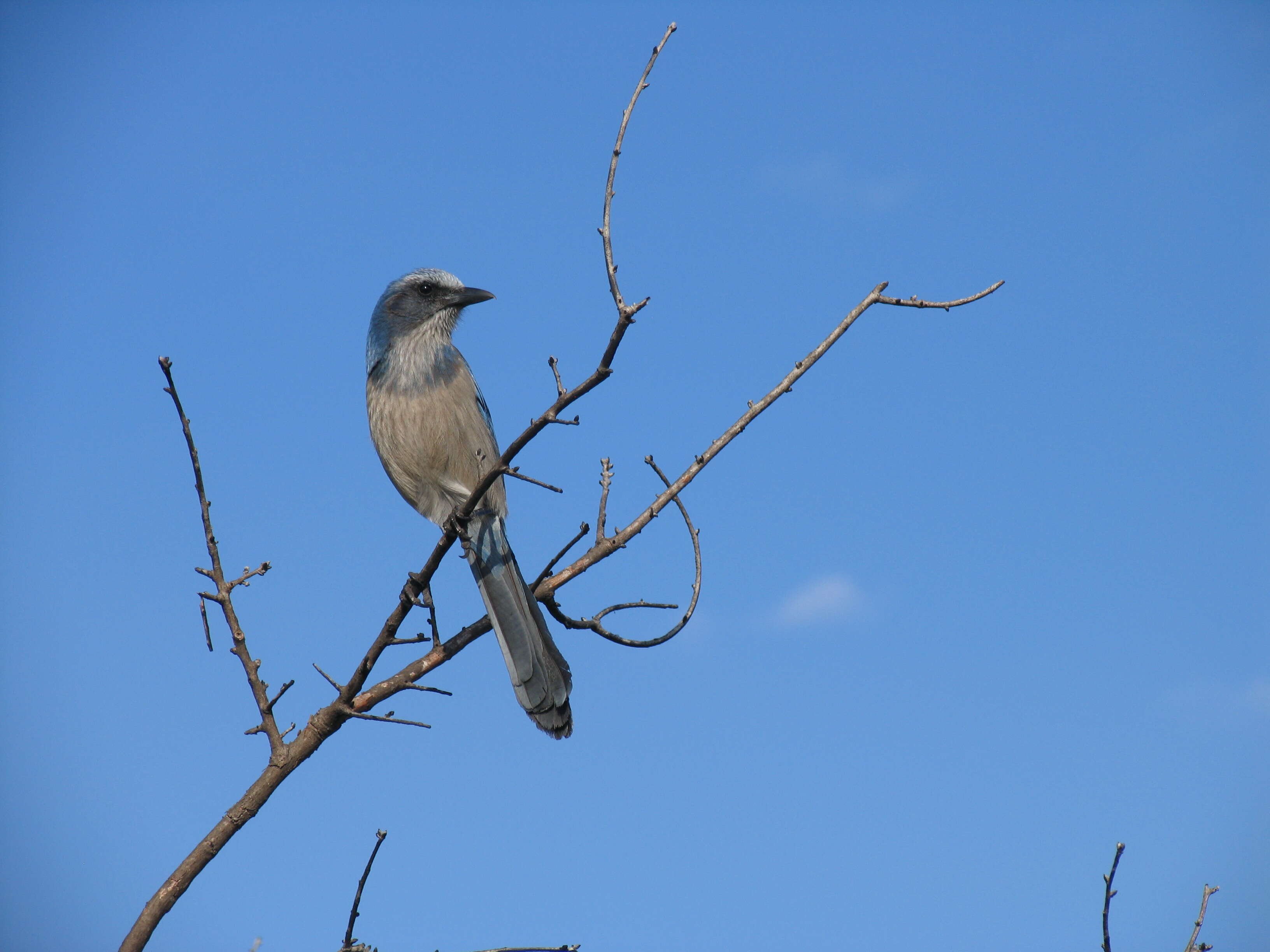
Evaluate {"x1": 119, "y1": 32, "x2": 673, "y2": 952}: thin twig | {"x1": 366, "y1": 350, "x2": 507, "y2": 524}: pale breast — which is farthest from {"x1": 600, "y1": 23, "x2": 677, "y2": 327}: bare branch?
{"x1": 366, "y1": 350, "x2": 507, "y2": 524}: pale breast

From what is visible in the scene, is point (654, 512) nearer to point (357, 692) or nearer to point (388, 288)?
point (357, 692)

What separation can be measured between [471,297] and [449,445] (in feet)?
3.07

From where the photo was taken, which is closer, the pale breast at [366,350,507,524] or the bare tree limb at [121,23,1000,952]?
the bare tree limb at [121,23,1000,952]

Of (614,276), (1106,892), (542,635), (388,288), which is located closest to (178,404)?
(614,276)

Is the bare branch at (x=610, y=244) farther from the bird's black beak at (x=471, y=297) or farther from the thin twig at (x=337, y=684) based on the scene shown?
the bird's black beak at (x=471, y=297)

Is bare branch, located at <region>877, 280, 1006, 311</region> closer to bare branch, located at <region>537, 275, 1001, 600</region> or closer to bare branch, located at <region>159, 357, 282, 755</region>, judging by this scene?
bare branch, located at <region>537, 275, 1001, 600</region>

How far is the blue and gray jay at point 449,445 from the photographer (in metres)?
4.21

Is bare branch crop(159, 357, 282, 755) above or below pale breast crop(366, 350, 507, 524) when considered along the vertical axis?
below

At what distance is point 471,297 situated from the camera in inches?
210

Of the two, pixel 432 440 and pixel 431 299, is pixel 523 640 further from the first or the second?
pixel 431 299

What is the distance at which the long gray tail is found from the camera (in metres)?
4.14

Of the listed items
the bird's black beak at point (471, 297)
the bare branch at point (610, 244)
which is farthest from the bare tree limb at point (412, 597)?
the bird's black beak at point (471, 297)

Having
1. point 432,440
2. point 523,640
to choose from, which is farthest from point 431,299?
point 523,640

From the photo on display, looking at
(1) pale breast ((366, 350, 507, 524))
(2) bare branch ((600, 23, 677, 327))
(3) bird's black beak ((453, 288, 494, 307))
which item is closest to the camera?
(2) bare branch ((600, 23, 677, 327))
